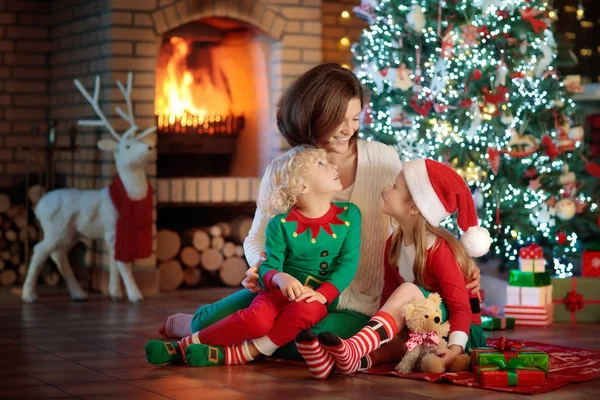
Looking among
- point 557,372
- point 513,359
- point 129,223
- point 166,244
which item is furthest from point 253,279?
point 166,244

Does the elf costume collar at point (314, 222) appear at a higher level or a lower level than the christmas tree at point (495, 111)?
lower

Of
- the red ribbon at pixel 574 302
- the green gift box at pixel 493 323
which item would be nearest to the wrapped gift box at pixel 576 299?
the red ribbon at pixel 574 302

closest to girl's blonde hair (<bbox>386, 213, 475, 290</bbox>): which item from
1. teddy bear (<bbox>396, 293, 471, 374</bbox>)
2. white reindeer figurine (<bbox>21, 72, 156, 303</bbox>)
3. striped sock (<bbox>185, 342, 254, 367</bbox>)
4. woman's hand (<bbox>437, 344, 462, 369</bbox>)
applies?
teddy bear (<bbox>396, 293, 471, 374</bbox>)

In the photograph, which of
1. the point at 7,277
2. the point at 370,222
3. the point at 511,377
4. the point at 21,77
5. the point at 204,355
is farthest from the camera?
the point at 21,77

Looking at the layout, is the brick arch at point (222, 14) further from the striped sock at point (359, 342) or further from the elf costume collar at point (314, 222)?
the striped sock at point (359, 342)

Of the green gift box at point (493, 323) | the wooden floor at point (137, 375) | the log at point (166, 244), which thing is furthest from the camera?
the log at point (166, 244)

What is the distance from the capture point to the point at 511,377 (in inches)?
130

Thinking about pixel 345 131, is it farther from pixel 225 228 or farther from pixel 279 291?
pixel 225 228

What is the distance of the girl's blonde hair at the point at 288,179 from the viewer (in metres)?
3.71

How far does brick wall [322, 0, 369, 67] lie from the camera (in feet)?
23.4

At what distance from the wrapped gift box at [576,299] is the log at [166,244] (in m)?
2.35

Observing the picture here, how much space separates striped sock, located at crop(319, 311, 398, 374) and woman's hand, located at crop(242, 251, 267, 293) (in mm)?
454

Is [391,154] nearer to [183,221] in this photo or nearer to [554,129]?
[554,129]

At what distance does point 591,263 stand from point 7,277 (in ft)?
11.6
